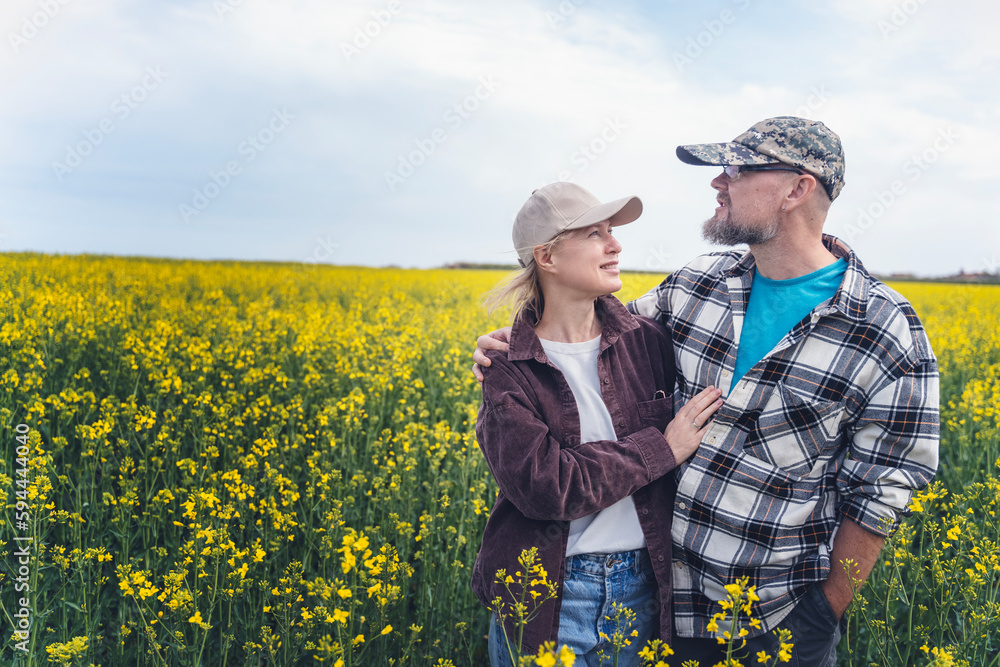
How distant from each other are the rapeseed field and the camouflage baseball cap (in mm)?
1262

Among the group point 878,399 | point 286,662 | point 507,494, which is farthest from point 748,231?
point 286,662

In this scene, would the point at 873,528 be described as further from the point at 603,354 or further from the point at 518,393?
the point at 518,393

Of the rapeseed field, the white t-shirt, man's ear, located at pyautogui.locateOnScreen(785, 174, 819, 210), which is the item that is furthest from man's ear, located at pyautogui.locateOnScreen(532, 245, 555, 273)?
the rapeseed field

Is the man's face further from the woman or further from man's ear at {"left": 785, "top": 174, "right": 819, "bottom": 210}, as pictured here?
the woman

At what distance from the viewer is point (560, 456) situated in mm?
1851

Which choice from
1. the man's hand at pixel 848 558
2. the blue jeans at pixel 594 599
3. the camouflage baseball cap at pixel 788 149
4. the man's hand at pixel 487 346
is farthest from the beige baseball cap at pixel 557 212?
the man's hand at pixel 848 558

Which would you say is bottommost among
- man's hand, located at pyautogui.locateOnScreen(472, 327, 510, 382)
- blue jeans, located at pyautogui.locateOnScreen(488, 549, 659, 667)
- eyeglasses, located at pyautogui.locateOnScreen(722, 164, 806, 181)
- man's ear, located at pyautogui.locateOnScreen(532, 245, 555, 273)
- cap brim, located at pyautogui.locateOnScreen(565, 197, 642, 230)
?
blue jeans, located at pyautogui.locateOnScreen(488, 549, 659, 667)

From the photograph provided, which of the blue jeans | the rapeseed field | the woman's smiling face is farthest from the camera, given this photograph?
the rapeseed field

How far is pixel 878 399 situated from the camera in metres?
2.04

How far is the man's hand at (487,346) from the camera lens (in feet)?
6.91

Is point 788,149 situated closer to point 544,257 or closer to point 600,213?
point 600,213

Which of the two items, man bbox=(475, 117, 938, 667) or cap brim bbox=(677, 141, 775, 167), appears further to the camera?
cap brim bbox=(677, 141, 775, 167)

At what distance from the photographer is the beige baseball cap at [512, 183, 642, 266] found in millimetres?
2025

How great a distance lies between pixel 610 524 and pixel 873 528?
0.86 m
